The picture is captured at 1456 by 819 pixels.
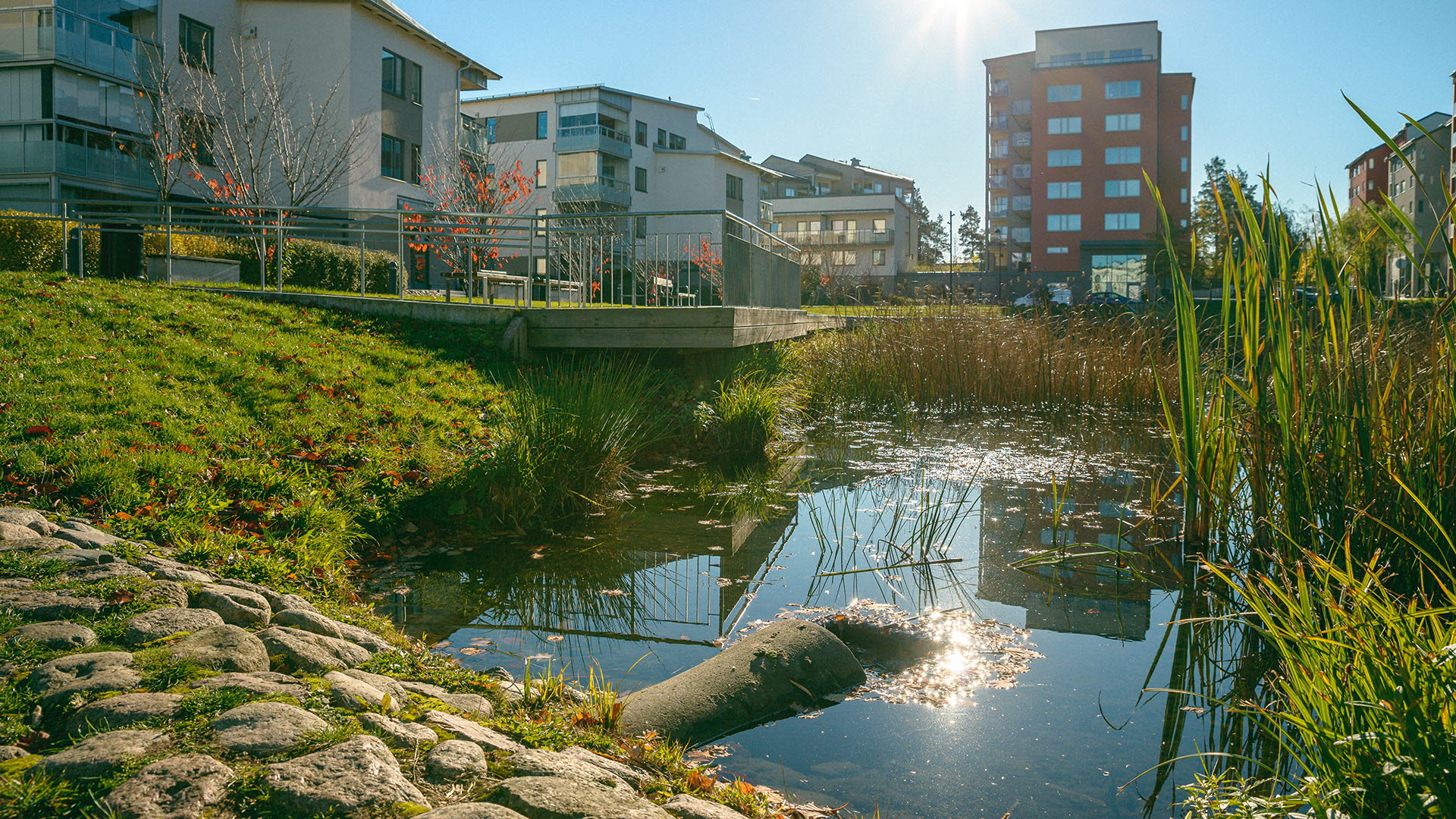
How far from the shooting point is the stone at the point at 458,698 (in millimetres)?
3172

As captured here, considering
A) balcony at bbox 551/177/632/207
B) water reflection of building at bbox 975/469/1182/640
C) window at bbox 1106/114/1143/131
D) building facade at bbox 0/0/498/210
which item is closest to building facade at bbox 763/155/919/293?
window at bbox 1106/114/1143/131

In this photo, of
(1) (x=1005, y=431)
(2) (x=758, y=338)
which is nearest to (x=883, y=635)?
(1) (x=1005, y=431)

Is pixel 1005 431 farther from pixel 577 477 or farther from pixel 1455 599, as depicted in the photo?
pixel 1455 599

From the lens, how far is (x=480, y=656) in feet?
14.1

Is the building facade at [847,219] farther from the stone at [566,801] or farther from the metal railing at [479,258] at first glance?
the stone at [566,801]

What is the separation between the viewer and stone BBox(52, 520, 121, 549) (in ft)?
13.9

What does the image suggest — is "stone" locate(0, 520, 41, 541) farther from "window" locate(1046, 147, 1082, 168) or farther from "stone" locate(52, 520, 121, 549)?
→ "window" locate(1046, 147, 1082, 168)

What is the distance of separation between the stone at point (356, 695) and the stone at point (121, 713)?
1.40 feet

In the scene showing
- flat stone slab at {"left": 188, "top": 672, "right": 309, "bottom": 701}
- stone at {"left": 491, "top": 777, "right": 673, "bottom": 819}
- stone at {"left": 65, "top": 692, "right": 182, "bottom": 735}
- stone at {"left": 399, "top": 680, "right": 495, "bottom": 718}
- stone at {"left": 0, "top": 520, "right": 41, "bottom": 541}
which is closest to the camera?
stone at {"left": 491, "top": 777, "right": 673, "bottom": 819}

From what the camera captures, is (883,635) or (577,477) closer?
(883,635)

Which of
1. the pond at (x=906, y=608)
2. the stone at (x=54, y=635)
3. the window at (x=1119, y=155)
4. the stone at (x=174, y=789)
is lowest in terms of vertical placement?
the pond at (x=906, y=608)

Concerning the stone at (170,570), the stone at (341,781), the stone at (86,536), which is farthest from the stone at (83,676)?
the stone at (86,536)

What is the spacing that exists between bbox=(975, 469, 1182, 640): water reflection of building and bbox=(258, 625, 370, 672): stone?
322 centimetres

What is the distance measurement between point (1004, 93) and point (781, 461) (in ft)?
253
